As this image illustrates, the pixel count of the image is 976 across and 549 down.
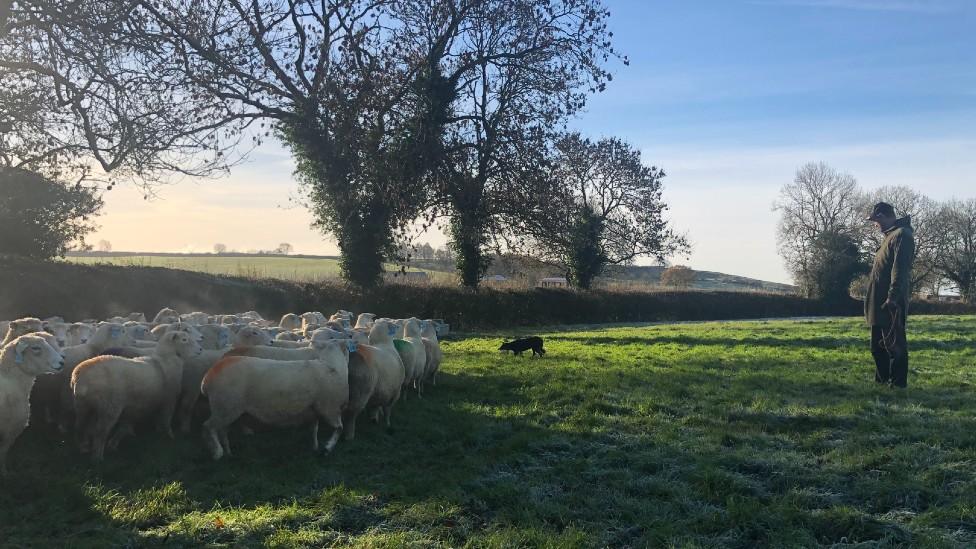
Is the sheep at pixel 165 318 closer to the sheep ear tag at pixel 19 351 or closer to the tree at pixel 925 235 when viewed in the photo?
the sheep ear tag at pixel 19 351

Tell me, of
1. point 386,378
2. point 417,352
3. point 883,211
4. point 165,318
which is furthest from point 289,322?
Result: point 883,211

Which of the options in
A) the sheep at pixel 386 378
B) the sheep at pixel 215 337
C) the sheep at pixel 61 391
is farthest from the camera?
the sheep at pixel 215 337

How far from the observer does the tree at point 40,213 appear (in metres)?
15.8

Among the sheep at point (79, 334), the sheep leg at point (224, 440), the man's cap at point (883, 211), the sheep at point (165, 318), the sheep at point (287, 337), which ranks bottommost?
the sheep leg at point (224, 440)

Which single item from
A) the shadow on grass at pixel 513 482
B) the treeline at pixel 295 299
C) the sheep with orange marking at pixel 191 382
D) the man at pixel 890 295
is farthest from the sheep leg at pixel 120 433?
the treeline at pixel 295 299

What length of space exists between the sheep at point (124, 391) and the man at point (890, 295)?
1009 cm

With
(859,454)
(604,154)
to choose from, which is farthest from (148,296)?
(604,154)

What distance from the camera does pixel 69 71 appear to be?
12.3m

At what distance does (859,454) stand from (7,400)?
8533mm

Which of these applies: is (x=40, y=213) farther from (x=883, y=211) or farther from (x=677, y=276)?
(x=677, y=276)

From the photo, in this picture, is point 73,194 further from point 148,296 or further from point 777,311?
point 777,311

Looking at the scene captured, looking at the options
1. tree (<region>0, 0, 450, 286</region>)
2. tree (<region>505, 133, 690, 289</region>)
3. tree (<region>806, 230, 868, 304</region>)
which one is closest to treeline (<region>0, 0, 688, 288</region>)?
tree (<region>0, 0, 450, 286</region>)

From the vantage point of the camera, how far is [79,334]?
1052cm

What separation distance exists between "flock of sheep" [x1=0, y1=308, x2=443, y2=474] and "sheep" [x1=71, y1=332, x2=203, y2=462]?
0.04 ft
